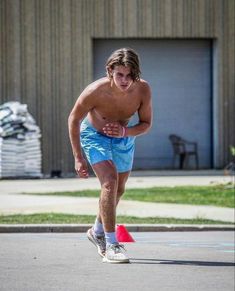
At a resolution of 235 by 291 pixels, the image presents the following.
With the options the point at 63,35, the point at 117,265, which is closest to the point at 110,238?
the point at 117,265

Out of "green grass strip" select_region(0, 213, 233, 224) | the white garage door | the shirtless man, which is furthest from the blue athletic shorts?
the white garage door

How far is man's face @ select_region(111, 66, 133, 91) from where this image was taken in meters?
9.36

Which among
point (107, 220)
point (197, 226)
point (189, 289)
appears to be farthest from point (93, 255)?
point (197, 226)

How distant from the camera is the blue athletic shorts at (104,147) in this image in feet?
33.2

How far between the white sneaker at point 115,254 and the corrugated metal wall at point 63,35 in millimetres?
19532

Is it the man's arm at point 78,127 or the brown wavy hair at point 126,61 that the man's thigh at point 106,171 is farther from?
the brown wavy hair at point 126,61

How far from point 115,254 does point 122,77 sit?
63.4 inches

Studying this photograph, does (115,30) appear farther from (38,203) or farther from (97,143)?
(97,143)

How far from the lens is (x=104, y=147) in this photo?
10133 millimetres

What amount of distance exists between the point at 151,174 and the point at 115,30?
164 inches

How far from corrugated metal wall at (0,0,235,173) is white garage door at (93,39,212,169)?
695 millimetres

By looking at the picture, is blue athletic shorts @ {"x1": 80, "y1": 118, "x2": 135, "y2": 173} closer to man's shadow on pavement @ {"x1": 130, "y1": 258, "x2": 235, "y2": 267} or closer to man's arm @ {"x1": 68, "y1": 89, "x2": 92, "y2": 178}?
man's arm @ {"x1": 68, "y1": 89, "x2": 92, "y2": 178}

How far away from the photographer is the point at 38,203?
18.3 meters

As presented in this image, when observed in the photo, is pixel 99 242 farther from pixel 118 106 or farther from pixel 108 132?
pixel 118 106
